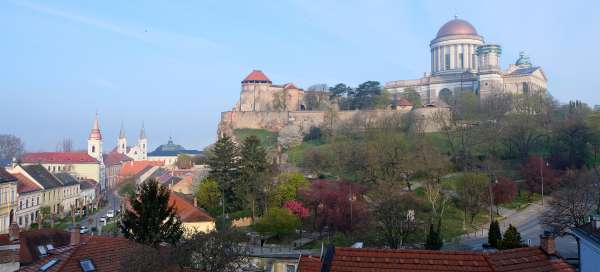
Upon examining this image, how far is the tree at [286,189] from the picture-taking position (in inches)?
1700

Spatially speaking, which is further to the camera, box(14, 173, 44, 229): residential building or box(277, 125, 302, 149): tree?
box(277, 125, 302, 149): tree

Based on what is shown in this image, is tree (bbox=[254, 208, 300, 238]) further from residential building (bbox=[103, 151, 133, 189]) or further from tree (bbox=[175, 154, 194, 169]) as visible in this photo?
residential building (bbox=[103, 151, 133, 189])

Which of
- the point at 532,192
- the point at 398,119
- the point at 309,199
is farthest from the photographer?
the point at 398,119

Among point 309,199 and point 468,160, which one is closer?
point 309,199

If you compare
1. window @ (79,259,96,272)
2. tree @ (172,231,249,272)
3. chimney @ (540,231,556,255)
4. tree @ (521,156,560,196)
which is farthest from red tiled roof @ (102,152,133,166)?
chimney @ (540,231,556,255)

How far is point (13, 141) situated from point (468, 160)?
8936 centimetres

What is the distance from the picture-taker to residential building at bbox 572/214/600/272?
11.6 metres

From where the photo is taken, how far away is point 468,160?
5288 cm

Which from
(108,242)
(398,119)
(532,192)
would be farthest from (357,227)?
(398,119)

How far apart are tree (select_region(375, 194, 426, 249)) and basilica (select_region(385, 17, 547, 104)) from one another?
183 ft

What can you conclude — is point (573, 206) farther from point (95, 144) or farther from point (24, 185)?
point (95, 144)

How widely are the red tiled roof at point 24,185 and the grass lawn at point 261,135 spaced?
3415 cm

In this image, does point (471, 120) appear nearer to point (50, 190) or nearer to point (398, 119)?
point (398, 119)

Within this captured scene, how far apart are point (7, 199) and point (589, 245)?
137 ft
